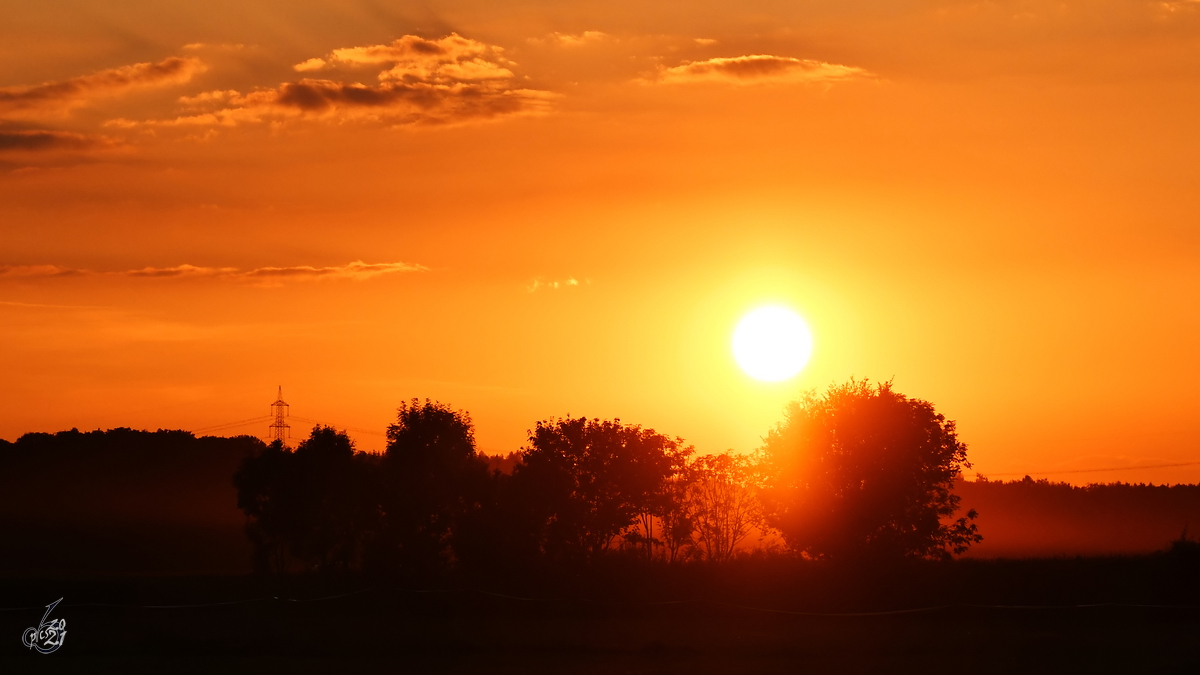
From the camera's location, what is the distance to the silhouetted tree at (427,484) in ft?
237

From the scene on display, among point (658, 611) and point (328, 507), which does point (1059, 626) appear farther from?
point (328, 507)

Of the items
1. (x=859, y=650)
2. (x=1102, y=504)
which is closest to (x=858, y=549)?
(x=859, y=650)

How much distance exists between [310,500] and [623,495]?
26.0m

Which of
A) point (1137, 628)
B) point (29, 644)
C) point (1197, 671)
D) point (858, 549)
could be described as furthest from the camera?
point (858, 549)

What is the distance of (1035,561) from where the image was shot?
5997 centimetres

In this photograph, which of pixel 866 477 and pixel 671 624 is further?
pixel 866 477

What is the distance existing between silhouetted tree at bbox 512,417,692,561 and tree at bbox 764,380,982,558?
27.8ft

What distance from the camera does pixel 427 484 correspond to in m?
74.8

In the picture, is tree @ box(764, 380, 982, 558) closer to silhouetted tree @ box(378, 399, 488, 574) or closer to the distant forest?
the distant forest

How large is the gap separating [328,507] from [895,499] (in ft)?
131

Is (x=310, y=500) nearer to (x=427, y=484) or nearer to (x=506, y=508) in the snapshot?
(x=427, y=484)

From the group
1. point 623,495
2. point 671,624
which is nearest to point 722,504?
A: point 623,495

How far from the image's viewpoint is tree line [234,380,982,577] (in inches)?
2702

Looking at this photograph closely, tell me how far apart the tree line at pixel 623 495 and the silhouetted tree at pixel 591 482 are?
9cm
